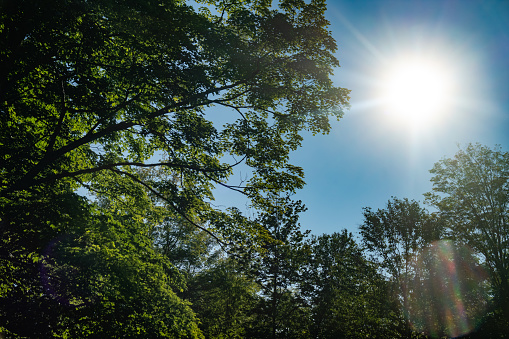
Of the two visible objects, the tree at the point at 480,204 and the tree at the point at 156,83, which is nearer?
the tree at the point at 156,83

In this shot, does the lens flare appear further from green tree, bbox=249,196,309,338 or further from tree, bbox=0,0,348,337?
tree, bbox=0,0,348,337

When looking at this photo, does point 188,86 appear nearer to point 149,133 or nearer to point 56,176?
point 149,133

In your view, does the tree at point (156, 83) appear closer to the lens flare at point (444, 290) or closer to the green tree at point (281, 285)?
the green tree at point (281, 285)

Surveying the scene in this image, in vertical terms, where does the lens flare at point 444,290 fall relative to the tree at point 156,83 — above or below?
below

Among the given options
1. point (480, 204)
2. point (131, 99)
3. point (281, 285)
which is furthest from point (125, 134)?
point (480, 204)

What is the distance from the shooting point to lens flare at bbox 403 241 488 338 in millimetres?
24109

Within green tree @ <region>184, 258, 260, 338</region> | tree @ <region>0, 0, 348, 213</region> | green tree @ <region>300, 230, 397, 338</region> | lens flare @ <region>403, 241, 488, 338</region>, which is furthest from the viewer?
lens flare @ <region>403, 241, 488, 338</region>

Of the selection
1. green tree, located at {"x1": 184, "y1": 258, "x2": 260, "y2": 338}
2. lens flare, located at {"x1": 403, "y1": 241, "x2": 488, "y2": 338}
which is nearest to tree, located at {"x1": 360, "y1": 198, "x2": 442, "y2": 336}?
lens flare, located at {"x1": 403, "y1": 241, "x2": 488, "y2": 338}

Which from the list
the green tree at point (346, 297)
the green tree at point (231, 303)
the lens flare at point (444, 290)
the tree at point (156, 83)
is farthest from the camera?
the lens flare at point (444, 290)

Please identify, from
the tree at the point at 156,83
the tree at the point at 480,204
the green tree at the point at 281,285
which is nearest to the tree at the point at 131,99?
the tree at the point at 156,83

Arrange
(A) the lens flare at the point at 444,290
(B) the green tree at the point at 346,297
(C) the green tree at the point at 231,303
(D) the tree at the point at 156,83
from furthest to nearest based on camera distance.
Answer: (A) the lens flare at the point at 444,290 → (C) the green tree at the point at 231,303 → (B) the green tree at the point at 346,297 → (D) the tree at the point at 156,83

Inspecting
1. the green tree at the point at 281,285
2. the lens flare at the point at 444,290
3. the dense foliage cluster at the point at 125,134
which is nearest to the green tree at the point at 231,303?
the green tree at the point at 281,285

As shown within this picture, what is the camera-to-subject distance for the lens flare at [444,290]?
79.1 ft

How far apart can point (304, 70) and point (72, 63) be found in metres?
7.11
